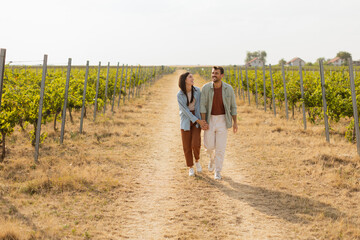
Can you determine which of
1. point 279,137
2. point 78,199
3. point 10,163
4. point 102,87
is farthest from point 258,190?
point 102,87

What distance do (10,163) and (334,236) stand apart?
5.51m

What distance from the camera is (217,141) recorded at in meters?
5.27

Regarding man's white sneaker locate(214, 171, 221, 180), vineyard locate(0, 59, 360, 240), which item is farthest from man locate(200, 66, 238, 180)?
vineyard locate(0, 59, 360, 240)

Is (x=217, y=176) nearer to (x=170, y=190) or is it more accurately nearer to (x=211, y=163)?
(x=211, y=163)

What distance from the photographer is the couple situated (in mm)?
5148

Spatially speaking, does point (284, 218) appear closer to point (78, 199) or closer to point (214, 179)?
point (214, 179)

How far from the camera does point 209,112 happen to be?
204 inches

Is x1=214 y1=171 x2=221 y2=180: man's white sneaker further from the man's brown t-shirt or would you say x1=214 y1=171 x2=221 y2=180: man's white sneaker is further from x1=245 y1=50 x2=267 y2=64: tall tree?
x1=245 y1=50 x2=267 y2=64: tall tree

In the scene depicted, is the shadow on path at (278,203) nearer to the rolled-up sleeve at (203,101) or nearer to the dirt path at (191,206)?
the dirt path at (191,206)

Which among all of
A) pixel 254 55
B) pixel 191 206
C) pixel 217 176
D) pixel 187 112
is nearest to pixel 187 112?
pixel 187 112

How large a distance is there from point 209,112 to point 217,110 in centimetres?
13

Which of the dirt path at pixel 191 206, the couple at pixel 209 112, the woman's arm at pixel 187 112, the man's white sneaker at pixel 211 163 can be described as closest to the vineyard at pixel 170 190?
the dirt path at pixel 191 206

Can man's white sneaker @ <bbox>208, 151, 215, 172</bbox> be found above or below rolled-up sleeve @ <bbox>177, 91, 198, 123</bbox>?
below

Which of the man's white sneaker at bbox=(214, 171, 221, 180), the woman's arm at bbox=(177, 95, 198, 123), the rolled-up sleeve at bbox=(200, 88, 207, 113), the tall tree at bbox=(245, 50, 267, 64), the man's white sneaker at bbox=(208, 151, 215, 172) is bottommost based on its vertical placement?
the man's white sneaker at bbox=(214, 171, 221, 180)
